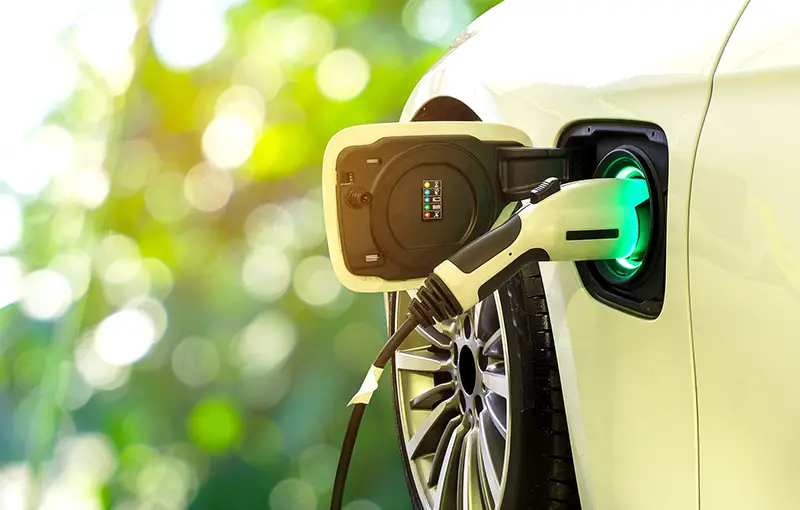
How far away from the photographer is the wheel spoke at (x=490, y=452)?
102cm

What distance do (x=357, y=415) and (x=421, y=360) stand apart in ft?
1.63

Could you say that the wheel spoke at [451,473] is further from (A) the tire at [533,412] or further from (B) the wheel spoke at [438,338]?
(A) the tire at [533,412]

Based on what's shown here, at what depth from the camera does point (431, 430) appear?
50.6 inches

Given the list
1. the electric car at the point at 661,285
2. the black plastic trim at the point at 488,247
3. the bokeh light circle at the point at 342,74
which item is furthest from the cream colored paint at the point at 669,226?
the bokeh light circle at the point at 342,74

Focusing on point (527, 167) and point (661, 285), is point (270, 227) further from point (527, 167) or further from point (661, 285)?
point (661, 285)

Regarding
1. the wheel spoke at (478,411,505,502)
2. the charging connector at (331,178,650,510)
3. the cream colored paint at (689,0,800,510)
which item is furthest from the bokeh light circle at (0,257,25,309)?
the cream colored paint at (689,0,800,510)

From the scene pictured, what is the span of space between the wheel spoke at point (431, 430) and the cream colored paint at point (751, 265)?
63cm

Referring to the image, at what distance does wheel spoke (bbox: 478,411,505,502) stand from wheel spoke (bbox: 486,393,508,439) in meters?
0.02

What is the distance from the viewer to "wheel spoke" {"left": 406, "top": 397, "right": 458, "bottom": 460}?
4.06 feet

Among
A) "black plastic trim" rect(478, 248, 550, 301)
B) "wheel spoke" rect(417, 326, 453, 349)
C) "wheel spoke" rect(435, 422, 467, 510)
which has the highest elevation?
"black plastic trim" rect(478, 248, 550, 301)

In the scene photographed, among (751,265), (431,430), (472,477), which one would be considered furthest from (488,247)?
(431,430)

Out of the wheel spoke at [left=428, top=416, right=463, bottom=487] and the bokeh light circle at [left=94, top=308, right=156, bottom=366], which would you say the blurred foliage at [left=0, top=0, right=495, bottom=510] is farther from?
the wheel spoke at [left=428, top=416, right=463, bottom=487]

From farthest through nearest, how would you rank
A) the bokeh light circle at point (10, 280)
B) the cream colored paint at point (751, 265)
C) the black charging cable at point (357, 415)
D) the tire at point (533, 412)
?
the bokeh light circle at point (10, 280) → the tire at point (533, 412) → the black charging cable at point (357, 415) → the cream colored paint at point (751, 265)

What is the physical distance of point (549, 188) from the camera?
0.73 meters
